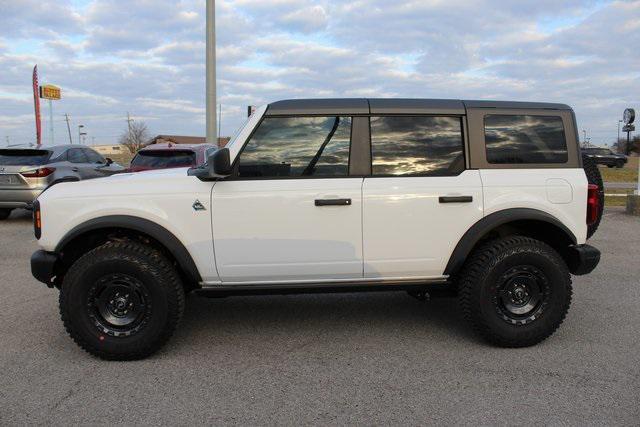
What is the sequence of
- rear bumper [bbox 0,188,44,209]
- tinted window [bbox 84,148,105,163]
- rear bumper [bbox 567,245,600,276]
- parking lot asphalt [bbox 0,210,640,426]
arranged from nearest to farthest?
parking lot asphalt [bbox 0,210,640,426], rear bumper [bbox 567,245,600,276], rear bumper [bbox 0,188,44,209], tinted window [bbox 84,148,105,163]

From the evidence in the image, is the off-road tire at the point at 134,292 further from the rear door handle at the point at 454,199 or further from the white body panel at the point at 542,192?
the white body panel at the point at 542,192

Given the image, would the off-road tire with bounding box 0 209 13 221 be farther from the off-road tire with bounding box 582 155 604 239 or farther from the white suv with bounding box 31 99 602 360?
the off-road tire with bounding box 582 155 604 239

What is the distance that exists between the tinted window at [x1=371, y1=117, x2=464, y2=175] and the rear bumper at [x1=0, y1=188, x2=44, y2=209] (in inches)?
318

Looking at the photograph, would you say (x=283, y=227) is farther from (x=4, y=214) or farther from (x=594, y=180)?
(x=4, y=214)

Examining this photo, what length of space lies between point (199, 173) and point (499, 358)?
101 inches

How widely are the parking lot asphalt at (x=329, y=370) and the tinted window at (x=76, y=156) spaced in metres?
6.01

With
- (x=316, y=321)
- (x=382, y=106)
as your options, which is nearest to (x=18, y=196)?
(x=316, y=321)

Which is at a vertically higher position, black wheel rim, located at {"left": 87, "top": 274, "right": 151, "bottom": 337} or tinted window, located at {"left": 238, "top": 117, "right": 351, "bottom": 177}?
tinted window, located at {"left": 238, "top": 117, "right": 351, "bottom": 177}

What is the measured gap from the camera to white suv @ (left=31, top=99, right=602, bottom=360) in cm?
386

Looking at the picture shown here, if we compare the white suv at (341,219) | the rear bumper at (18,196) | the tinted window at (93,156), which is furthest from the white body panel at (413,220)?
the tinted window at (93,156)

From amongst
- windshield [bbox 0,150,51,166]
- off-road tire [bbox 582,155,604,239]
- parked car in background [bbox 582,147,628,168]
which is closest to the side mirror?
off-road tire [bbox 582,155,604,239]

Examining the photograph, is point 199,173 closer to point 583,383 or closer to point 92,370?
point 92,370

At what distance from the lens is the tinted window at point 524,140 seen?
13.7 feet

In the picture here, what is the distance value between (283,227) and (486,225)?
1.50 metres
